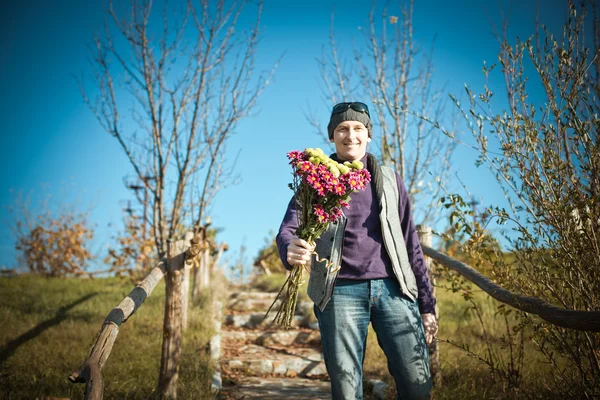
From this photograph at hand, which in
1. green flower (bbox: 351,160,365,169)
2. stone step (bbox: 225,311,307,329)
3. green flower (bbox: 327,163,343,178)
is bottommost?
stone step (bbox: 225,311,307,329)

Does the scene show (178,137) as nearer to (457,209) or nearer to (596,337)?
(457,209)

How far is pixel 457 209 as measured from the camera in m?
2.82

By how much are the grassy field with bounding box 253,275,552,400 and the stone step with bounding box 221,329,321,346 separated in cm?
93

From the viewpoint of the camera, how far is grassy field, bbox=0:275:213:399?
3.77m

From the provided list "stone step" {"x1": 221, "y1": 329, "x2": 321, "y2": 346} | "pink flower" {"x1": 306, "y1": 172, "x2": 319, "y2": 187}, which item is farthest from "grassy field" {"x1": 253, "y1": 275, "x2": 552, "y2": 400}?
"pink flower" {"x1": 306, "y1": 172, "x2": 319, "y2": 187}

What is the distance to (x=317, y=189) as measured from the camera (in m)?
2.06

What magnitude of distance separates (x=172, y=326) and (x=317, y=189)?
249 cm

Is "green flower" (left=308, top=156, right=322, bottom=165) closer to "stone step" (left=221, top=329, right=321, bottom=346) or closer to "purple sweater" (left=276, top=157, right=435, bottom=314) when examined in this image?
"purple sweater" (left=276, top=157, right=435, bottom=314)

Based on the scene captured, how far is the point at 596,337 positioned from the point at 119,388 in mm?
→ 3525

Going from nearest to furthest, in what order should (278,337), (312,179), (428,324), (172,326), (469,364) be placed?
(312,179), (428,324), (172,326), (469,364), (278,337)

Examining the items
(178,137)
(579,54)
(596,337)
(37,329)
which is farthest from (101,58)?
(596,337)

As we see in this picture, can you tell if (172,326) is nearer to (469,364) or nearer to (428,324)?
(428,324)

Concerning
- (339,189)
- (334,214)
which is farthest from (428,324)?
(339,189)

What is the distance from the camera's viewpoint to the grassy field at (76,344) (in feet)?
12.4
